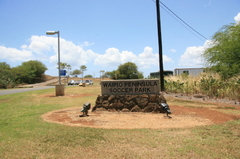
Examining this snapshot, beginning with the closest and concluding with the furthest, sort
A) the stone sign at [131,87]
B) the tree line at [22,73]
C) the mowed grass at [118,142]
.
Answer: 1. the mowed grass at [118,142]
2. the stone sign at [131,87]
3. the tree line at [22,73]

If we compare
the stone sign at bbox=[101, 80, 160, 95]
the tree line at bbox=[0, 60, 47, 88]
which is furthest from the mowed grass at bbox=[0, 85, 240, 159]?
the tree line at bbox=[0, 60, 47, 88]

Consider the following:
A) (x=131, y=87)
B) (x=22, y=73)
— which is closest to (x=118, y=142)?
(x=131, y=87)

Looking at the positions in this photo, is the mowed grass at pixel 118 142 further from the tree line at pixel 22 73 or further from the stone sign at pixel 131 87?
the tree line at pixel 22 73

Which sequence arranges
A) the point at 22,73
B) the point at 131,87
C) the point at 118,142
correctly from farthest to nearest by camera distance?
the point at 22,73
the point at 131,87
the point at 118,142

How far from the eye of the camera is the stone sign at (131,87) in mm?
9367

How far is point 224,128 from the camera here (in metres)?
5.90

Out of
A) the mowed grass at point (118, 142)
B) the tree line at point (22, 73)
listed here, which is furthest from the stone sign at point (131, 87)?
the tree line at point (22, 73)

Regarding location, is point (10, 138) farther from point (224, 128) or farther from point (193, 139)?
point (224, 128)

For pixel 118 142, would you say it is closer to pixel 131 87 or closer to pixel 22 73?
pixel 131 87

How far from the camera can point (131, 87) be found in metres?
9.55

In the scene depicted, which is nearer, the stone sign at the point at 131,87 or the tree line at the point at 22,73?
the stone sign at the point at 131,87

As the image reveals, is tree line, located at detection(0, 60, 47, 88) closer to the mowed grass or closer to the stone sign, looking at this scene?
the stone sign

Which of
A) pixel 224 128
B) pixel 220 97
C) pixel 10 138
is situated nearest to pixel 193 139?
pixel 224 128

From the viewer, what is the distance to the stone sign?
9.37 metres
